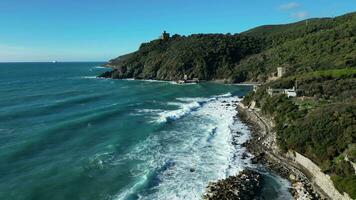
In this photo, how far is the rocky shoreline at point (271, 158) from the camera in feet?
115

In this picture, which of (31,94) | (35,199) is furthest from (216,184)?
(31,94)

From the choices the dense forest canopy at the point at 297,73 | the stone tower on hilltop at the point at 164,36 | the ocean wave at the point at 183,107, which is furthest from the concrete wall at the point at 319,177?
the stone tower on hilltop at the point at 164,36

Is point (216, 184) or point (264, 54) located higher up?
point (264, 54)

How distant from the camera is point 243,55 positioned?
151 meters

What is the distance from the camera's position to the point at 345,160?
115 ft

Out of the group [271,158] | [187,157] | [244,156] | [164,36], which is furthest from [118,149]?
[164,36]

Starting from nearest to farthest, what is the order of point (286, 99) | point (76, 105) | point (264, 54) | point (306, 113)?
point (306, 113), point (286, 99), point (76, 105), point (264, 54)

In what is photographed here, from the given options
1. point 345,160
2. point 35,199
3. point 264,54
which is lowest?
point 35,199

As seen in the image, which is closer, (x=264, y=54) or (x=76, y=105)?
(x=76, y=105)

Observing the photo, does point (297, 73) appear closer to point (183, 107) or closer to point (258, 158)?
point (183, 107)

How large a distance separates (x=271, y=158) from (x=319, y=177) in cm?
842

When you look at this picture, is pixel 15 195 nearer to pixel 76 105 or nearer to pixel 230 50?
pixel 76 105

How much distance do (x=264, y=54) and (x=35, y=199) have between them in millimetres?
111335

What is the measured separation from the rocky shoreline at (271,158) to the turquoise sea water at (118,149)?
4.22ft
